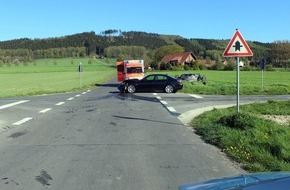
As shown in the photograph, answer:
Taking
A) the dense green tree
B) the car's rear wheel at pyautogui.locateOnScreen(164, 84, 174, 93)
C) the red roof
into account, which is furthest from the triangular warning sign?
the dense green tree

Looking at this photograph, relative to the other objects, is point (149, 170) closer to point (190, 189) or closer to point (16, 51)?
point (190, 189)

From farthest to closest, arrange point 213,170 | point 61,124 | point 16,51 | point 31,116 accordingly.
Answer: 1. point 16,51
2. point 31,116
3. point 61,124
4. point 213,170

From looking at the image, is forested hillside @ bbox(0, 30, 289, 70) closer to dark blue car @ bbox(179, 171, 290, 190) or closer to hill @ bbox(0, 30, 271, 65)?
hill @ bbox(0, 30, 271, 65)

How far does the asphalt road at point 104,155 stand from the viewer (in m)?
6.57

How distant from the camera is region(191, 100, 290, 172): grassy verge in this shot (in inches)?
303

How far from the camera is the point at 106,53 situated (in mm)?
180500

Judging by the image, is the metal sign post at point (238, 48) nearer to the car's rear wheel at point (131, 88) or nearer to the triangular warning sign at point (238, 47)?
the triangular warning sign at point (238, 47)

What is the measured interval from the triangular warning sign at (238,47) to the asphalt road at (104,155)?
243cm

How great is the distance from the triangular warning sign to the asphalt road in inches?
95.6

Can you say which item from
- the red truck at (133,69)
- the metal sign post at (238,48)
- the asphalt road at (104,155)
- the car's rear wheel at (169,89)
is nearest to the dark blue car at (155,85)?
the car's rear wheel at (169,89)

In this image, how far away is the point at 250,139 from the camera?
31.6 ft

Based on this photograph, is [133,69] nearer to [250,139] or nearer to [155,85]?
[155,85]

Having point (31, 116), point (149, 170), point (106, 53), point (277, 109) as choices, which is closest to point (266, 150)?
point (149, 170)

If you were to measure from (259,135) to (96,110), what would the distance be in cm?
917
